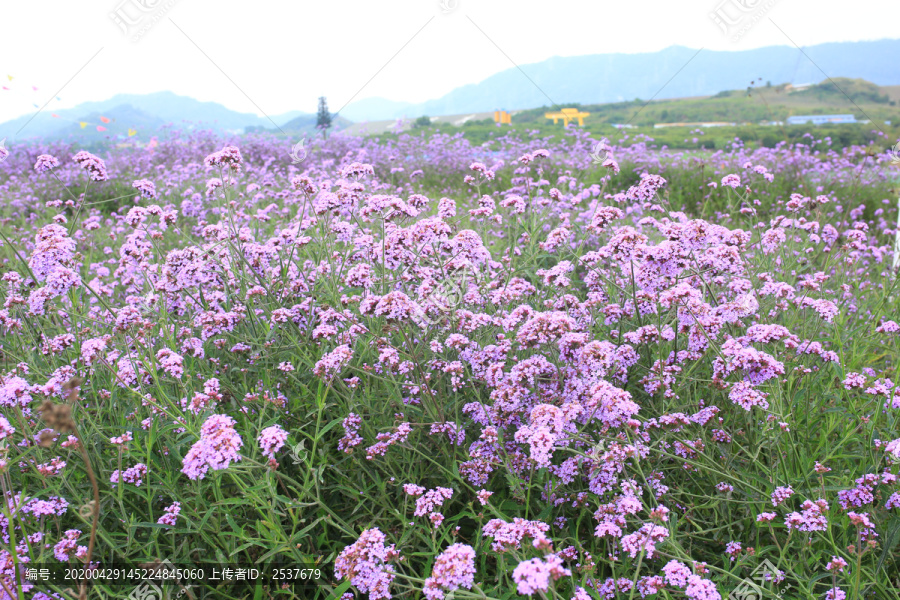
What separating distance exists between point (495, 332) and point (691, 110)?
103ft

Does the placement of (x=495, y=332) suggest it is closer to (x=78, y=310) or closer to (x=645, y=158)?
(x=78, y=310)

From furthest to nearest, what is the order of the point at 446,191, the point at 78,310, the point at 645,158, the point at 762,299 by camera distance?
the point at 645,158
the point at 446,191
the point at 78,310
the point at 762,299

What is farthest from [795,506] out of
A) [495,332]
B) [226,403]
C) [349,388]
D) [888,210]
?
[888,210]

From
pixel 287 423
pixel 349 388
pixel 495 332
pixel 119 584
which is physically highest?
pixel 495 332

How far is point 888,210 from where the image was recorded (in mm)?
7770

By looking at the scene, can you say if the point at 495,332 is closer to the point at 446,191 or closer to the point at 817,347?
the point at 817,347

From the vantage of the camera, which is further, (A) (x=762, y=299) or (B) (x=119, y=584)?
(A) (x=762, y=299)

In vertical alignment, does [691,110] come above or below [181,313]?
above

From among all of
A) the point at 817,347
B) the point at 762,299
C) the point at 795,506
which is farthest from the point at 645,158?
the point at 795,506

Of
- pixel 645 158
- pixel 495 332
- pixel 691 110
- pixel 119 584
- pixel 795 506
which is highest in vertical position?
pixel 691 110

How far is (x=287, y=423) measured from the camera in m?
2.75

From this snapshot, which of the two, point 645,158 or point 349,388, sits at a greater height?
point 645,158

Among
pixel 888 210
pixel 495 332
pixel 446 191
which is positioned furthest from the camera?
pixel 446 191

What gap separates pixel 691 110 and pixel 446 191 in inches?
1015
